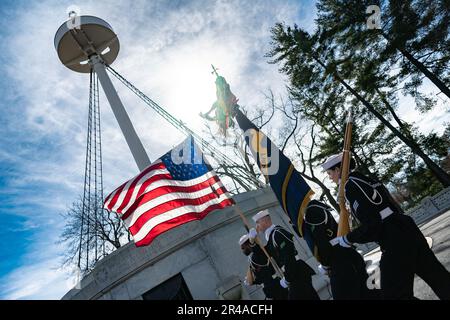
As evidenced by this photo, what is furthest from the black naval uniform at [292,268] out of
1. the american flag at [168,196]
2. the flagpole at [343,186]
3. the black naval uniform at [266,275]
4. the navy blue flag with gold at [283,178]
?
the american flag at [168,196]

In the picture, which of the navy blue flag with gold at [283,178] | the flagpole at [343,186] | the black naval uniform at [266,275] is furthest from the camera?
the black naval uniform at [266,275]

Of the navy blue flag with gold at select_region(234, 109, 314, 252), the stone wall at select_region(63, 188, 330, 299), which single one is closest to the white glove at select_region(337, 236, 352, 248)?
the navy blue flag with gold at select_region(234, 109, 314, 252)

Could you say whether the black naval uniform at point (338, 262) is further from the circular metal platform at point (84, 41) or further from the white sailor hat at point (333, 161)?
the circular metal platform at point (84, 41)

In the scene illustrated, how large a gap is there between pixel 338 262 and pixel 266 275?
85.6 inches

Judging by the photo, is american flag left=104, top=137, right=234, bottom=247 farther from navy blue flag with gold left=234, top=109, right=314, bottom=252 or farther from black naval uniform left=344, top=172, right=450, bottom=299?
black naval uniform left=344, top=172, right=450, bottom=299

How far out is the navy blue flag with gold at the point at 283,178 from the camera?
16.2 feet

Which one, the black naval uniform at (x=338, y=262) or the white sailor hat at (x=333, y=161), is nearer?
the black naval uniform at (x=338, y=262)

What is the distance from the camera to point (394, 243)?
2.67 m

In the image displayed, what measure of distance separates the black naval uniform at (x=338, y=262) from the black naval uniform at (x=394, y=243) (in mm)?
572

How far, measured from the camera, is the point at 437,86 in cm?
Answer: 1462

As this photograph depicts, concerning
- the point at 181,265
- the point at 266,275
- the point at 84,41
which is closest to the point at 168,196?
the point at 181,265

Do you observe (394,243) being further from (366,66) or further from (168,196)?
(366,66)
